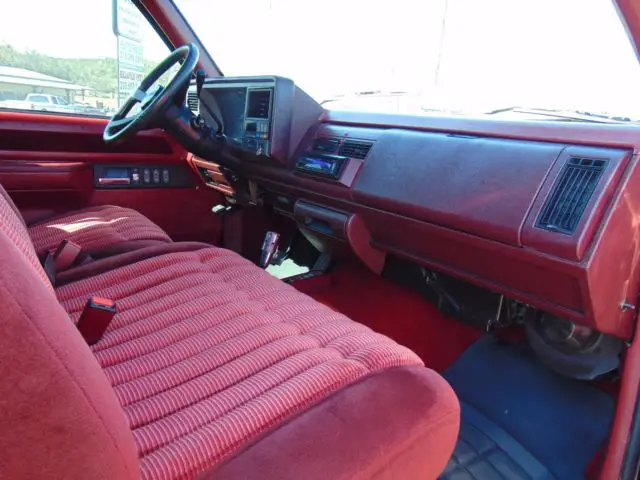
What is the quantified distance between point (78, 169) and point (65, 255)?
3.61ft

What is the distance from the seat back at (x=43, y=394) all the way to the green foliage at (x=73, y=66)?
197 cm

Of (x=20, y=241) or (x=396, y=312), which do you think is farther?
(x=396, y=312)

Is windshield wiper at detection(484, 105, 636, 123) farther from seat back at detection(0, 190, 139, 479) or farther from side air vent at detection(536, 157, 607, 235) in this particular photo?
seat back at detection(0, 190, 139, 479)

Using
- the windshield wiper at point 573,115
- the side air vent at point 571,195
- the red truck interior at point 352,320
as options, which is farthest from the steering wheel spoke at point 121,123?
the side air vent at point 571,195

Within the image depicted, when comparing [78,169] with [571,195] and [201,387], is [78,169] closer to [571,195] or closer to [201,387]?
[201,387]

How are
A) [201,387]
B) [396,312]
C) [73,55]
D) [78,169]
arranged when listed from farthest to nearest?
1. [78,169]
2. [73,55]
3. [396,312]
4. [201,387]

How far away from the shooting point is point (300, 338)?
1024 millimetres

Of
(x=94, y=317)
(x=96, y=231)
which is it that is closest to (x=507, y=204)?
(x=94, y=317)

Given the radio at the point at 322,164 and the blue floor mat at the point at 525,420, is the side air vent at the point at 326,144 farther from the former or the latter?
the blue floor mat at the point at 525,420

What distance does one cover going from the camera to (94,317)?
0.99 metres

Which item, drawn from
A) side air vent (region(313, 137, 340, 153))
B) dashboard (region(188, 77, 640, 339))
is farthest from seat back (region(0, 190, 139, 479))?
side air vent (region(313, 137, 340, 153))

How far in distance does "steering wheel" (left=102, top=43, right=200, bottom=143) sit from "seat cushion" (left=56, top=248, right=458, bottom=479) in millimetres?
664

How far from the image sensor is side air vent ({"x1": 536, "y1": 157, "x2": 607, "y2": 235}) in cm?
105

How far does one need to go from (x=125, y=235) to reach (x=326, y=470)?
3.61 ft
